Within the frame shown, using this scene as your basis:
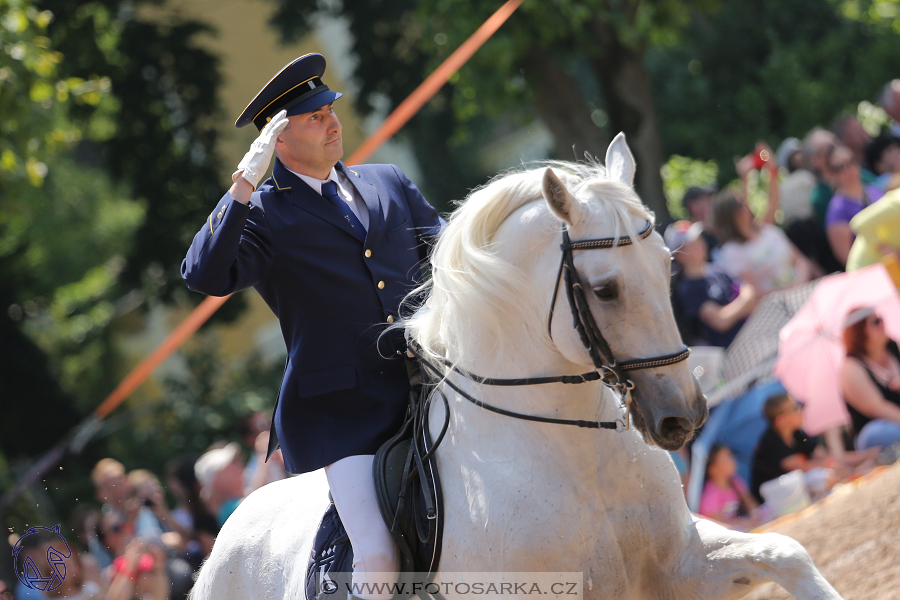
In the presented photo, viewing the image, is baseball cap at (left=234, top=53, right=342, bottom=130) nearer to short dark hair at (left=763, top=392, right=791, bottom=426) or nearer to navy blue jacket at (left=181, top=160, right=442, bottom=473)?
navy blue jacket at (left=181, top=160, right=442, bottom=473)

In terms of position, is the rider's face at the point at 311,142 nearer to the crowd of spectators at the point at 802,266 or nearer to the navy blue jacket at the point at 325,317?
the navy blue jacket at the point at 325,317

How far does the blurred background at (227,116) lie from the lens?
1005 centimetres

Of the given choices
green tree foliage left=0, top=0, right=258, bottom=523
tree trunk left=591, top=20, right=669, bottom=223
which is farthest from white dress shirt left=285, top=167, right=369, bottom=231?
green tree foliage left=0, top=0, right=258, bottom=523

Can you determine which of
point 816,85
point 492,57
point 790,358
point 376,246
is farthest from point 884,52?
point 376,246

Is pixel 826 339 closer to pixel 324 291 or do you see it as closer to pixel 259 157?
pixel 324 291

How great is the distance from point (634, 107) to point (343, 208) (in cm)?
802

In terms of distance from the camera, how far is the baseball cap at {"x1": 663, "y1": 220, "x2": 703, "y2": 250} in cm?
768

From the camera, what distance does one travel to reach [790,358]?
21.3 ft

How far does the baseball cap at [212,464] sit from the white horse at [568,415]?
412 centimetres

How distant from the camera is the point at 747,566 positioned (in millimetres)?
2912

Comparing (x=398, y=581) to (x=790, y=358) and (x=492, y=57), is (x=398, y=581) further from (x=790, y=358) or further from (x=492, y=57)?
(x=492, y=57)

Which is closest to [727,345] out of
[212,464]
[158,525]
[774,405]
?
[774,405]

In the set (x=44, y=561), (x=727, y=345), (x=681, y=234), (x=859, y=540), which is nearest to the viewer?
(x=44, y=561)

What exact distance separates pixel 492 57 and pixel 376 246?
23.0 feet
